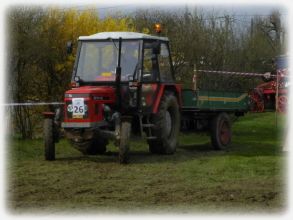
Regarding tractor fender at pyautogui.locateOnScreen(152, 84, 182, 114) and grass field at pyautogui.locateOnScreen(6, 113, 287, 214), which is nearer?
grass field at pyautogui.locateOnScreen(6, 113, 287, 214)

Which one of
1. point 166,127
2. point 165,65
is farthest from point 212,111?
point 166,127

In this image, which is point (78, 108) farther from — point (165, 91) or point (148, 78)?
point (165, 91)

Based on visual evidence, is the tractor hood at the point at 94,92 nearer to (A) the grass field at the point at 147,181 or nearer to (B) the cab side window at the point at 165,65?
(A) the grass field at the point at 147,181

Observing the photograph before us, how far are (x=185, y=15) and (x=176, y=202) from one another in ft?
56.6

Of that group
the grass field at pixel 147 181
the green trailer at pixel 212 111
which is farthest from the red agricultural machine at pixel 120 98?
the grass field at pixel 147 181

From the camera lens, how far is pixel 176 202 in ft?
22.8

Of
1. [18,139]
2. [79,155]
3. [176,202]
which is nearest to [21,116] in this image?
[18,139]

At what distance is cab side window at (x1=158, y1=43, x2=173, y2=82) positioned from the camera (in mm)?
11617

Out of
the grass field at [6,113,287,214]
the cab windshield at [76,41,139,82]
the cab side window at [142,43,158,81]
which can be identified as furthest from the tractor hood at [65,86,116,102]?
the grass field at [6,113,287,214]

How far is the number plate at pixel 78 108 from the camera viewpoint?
10.2m

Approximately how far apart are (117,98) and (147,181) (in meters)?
2.62

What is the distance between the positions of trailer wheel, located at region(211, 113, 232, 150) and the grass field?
19.1 inches

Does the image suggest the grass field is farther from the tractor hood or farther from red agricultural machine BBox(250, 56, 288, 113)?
red agricultural machine BBox(250, 56, 288, 113)

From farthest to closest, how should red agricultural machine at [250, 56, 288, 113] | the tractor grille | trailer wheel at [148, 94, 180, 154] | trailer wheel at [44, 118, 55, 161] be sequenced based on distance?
1. red agricultural machine at [250, 56, 288, 113]
2. trailer wheel at [148, 94, 180, 154]
3. trailer wheel at [44, 118, 55, 161]
4. the tractor grille
